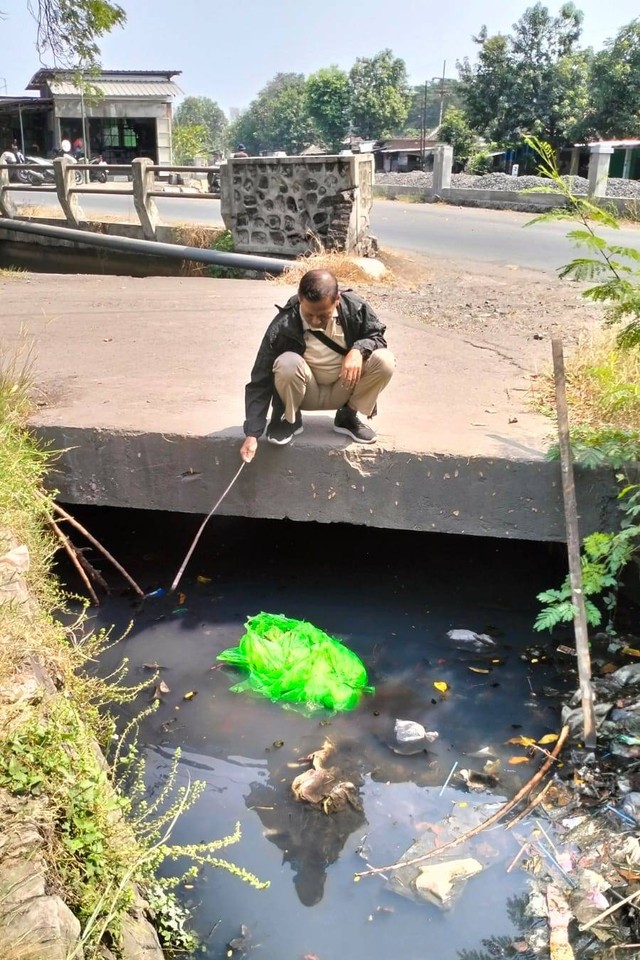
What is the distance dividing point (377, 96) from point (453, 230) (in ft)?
164

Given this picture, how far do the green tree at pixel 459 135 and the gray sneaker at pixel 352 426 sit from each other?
3326cm

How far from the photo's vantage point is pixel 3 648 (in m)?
2.68

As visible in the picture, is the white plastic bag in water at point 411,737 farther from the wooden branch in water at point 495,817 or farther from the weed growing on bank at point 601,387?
the weed growing on bank at point 601,387

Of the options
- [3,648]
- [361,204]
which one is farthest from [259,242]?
[3,648]

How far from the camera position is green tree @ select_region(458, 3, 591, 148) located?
3144 centimetres

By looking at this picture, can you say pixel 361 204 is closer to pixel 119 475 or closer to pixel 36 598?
pixel 119 475

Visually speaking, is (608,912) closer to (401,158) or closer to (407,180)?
(407,180)

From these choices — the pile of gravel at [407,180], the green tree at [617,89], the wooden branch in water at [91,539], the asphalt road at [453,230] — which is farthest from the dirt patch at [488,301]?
the green tree at [617,89]

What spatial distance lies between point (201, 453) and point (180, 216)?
44.1 ft

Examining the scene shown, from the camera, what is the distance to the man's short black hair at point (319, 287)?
11.8ft

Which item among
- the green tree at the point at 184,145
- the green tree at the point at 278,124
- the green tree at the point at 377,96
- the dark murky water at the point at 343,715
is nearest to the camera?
the dark murky water at the point at 343,715

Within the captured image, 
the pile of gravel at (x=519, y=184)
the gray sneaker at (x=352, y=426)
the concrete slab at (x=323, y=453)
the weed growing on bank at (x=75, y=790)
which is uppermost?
the pile of gravel at (x=519, y=184)

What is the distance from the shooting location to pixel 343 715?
367 centimetres

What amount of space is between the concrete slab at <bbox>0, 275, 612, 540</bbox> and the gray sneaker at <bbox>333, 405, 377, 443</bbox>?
0.17 feet
